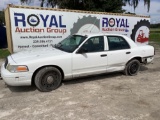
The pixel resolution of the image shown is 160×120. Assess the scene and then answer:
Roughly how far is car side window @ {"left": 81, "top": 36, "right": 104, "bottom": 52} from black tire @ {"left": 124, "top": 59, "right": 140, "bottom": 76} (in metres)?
1.31

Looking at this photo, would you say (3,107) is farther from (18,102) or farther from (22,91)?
(22,91)

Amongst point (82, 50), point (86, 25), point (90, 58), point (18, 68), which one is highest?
point (86, 25)

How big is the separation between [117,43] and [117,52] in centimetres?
33

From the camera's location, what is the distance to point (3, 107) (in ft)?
13.2

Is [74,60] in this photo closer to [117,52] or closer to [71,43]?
[71,43]

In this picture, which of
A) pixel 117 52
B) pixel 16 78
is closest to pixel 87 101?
pixel 16 78

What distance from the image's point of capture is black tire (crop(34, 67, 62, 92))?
475 centimetres

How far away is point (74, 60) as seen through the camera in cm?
514

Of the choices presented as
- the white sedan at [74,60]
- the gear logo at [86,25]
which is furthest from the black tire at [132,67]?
the gear logo at [86,25]

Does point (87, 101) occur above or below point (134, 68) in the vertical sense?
below

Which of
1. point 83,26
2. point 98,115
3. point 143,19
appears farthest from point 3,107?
point 143,19

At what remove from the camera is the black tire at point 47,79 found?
475cm

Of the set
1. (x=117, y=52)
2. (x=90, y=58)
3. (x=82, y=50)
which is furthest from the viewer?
(x=117, y=52)

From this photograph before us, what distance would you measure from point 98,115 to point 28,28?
231 inches
